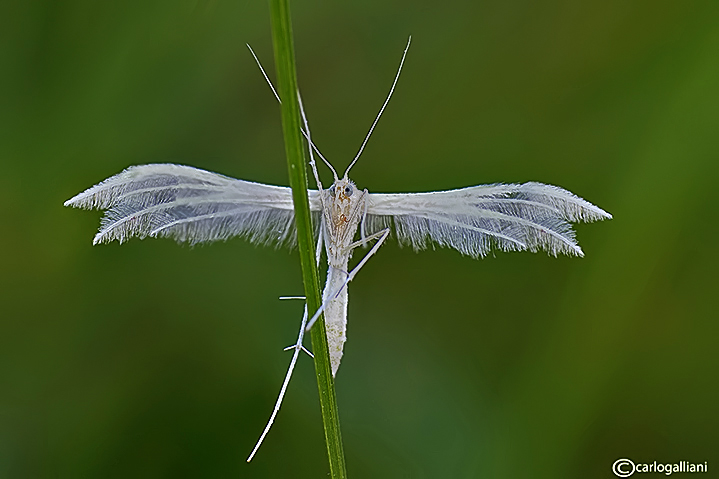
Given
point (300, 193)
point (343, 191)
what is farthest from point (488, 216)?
point (300, 193)

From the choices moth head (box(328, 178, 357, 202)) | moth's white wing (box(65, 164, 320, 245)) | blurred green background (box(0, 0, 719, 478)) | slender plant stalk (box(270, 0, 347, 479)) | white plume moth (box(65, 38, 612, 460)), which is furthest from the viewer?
blurred green background (box(0, 0, 719, 478))

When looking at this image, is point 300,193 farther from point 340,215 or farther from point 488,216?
point 488,216

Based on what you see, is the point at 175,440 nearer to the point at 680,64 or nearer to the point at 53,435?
the point at 53,435

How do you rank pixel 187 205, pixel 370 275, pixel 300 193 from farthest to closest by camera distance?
pixel 370 275 < pixel 187 205 < pixel 300 193

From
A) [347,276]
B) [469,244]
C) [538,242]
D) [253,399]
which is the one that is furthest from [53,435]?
[538,242]

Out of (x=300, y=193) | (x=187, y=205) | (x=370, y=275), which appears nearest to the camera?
(x=300, y=193)

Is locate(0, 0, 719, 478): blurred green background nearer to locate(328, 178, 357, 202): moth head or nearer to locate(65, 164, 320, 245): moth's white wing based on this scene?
locate(65, 164, 320, 245): moth's white wing

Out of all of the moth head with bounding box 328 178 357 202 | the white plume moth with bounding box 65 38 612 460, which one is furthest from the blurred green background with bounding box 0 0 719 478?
the moth head with bounding box 328 178 357 202

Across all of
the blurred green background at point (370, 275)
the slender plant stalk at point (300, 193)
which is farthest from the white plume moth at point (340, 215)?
the blurred green background at point (370, 275)
